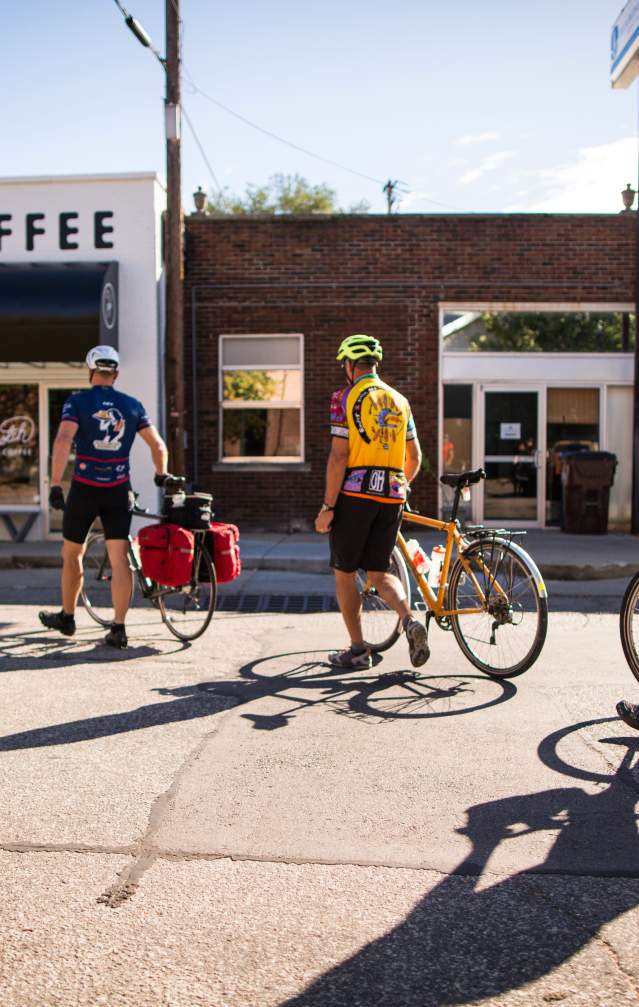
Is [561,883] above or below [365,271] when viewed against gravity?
below

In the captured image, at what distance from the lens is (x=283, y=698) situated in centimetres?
536

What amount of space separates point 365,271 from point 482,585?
9.87 metres

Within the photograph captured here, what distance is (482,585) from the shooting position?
570 centimetres

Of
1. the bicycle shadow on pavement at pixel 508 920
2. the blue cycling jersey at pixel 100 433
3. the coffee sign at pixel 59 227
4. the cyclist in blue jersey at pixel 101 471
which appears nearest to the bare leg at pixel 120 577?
the cyclist in blue jersey at pixel 101 471

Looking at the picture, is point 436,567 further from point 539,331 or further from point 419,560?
point 539,331

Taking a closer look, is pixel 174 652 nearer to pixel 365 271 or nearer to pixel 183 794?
pixel 183 794

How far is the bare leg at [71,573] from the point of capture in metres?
6.78

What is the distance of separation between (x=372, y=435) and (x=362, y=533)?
57 centimetres

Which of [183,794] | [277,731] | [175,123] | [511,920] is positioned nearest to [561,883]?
[511,920]

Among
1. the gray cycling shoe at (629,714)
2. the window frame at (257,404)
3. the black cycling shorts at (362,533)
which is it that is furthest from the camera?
the window frame at (257,404)

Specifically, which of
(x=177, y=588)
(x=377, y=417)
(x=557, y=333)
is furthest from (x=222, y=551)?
(x=557, y=333)

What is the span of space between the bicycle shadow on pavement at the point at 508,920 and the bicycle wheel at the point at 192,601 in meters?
3.54

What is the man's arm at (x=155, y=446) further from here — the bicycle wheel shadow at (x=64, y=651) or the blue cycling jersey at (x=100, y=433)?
the bicycle wheel shadow at (x=64, y=651)

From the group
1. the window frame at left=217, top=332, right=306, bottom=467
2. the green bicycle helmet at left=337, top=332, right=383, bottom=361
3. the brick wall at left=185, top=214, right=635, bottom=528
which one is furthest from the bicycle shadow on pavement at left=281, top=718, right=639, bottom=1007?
the window frame at left=217, top=332, right=306, bottom=467
